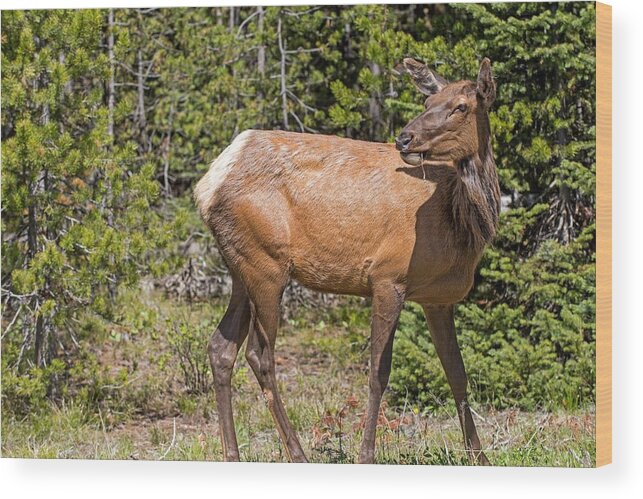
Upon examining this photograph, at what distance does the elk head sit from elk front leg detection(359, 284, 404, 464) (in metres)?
0.72

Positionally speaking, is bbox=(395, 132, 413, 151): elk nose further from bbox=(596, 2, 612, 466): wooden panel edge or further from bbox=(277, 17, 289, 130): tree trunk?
bbox=(277, 17, 289, 130): tree trunk

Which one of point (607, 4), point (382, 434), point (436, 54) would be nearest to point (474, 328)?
point (382, 434)

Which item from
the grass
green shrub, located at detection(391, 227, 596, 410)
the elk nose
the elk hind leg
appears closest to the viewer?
the elk nose

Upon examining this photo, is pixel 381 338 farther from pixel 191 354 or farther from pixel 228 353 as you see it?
pixel 191 354

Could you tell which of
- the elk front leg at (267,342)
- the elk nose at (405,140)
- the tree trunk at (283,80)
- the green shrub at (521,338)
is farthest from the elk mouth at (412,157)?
the tree trunk at (283,80)

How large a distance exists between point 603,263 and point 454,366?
997mm

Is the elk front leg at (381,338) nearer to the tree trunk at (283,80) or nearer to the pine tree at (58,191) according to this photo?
the pine tree at (58,191)

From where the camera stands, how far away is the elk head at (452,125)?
6012mm

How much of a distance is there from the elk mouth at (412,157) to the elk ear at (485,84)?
429mm

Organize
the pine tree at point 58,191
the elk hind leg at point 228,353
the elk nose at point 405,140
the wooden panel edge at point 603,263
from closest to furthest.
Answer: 1. the elk nose at point 405,140
2. the wooden panel edge at point 603,263
3. the elk hind leg at point 228,353
4. the pine tree at point 58,191

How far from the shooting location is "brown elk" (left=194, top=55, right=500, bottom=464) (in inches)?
248

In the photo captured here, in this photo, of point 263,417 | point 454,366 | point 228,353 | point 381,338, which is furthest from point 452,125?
point 263,417

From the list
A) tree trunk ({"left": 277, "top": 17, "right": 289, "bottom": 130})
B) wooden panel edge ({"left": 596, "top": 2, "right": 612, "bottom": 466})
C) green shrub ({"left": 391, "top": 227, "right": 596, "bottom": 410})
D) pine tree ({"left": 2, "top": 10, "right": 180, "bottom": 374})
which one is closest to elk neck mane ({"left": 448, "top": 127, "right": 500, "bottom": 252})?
wooden panel edge ({"left": 596, "top": 2, "right": 612, "bottom": 466})

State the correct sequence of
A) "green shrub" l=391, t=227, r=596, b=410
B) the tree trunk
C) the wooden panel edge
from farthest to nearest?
the tree trunk, "green shrub" l=391, t=227, r=596, b=410, the wooden panel edge
